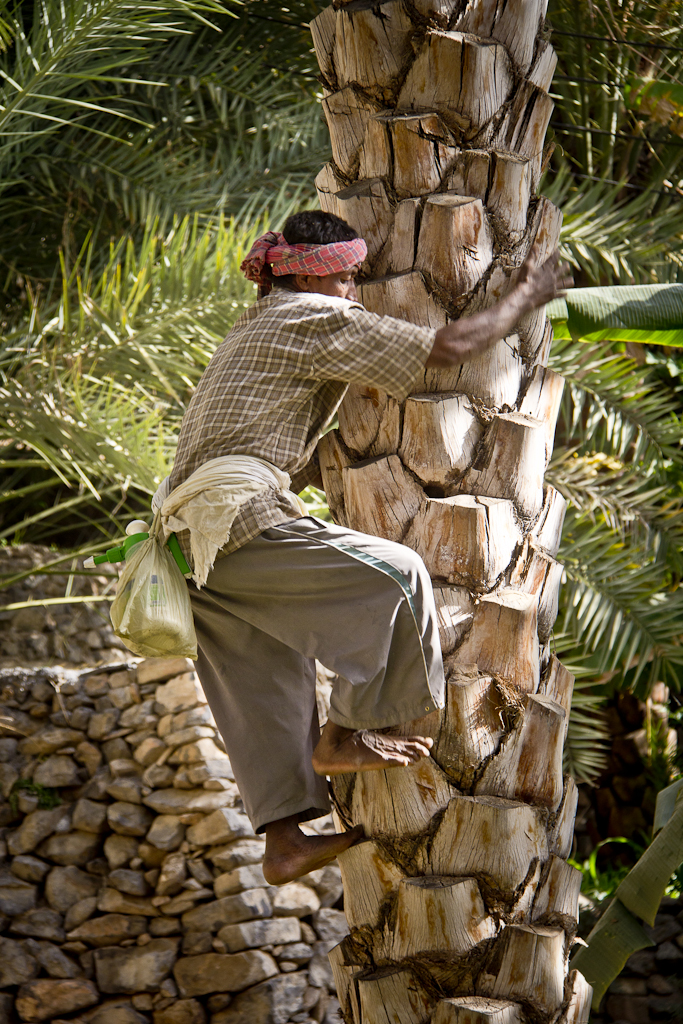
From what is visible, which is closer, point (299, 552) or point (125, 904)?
point (299, 552)

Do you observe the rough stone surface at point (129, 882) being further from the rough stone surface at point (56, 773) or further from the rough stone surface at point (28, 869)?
the rough stone surface at point (56, 773)

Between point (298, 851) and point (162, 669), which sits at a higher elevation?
point (298, 851)

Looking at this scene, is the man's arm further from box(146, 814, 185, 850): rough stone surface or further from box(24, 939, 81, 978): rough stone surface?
box(24, 939, 81, 978): rough stone surface

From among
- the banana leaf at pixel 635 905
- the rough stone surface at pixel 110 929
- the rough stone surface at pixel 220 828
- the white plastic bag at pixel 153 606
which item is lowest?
the rough stone surface at pixel 110 929

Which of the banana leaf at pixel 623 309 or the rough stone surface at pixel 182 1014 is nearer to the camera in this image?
the banana leaf at pixel 623 309

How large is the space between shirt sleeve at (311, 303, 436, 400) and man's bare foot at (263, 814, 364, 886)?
106 cm

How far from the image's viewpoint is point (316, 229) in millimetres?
2080

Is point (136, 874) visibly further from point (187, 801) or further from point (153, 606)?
point (153, 606)

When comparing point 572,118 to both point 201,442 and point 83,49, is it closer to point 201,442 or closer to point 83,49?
point 83,49

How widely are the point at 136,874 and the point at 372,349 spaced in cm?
320

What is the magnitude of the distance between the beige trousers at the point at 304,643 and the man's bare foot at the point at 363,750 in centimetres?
5

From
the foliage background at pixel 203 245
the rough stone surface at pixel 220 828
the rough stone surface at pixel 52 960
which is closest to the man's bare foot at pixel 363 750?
the foliage background at pixel 203 245

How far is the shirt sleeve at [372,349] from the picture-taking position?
6.45 ft

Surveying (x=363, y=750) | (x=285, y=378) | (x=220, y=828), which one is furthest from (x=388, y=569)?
(x=220, y=828)
